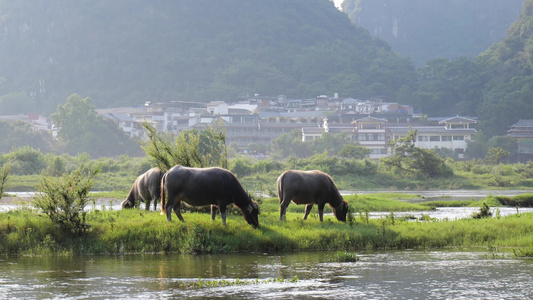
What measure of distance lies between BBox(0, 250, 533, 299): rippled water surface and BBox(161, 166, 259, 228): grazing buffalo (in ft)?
4.86

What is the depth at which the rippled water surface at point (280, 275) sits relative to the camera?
41.2 ft

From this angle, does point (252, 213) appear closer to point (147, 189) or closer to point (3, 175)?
point (147, 189)

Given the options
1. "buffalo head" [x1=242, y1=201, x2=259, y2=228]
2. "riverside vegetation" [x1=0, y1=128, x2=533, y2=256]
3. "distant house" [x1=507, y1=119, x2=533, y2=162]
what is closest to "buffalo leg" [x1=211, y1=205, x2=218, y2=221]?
"riverside vegetation" [x1=0, y1=128, x2=533, y2=256]

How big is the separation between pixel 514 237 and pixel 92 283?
33.7ft

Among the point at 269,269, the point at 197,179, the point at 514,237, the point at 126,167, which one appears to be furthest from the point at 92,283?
the point at 126,167

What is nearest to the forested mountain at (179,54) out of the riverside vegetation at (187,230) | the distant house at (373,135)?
the distant house at (373,135)

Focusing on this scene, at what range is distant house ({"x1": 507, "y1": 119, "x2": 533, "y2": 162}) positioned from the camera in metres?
103

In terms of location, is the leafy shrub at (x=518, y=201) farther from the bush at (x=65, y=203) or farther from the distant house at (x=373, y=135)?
the distant house at (x=373, y=135)

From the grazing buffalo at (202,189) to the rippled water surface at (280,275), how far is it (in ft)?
4.86

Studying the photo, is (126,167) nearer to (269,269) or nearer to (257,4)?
(269,269)

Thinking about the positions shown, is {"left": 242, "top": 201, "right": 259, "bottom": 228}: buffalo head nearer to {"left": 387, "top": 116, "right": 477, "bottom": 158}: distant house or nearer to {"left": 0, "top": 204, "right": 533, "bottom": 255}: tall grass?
{"left": 0, "top": 204, "right": 533, "bottom": 255}: tall grass

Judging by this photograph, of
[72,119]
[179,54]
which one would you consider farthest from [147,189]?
[179,54]

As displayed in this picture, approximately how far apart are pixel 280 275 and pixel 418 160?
4937 cm

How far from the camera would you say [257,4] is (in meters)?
184
